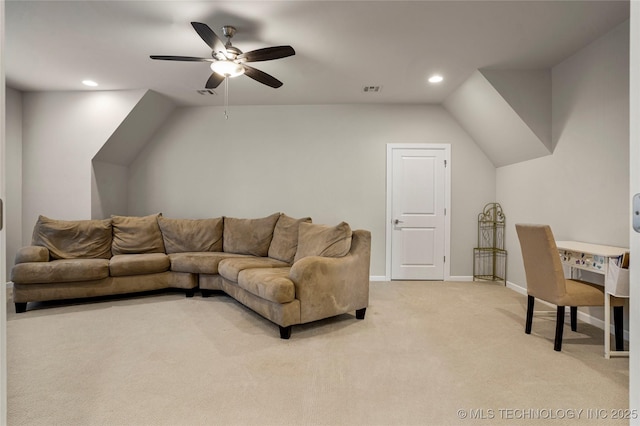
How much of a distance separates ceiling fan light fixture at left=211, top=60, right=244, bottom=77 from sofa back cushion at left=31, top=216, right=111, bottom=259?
8.76ft

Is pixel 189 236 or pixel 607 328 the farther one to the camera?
pixel 189 236

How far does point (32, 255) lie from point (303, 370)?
3330mm

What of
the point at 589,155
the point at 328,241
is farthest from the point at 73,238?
the point at 589,155

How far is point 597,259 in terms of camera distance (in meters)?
2.49

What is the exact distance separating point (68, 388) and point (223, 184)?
340 centimetres

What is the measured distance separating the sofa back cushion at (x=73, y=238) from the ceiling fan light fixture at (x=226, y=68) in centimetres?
267

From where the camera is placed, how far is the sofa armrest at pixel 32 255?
3414 mm

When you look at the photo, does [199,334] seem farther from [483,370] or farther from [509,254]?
[509,254]

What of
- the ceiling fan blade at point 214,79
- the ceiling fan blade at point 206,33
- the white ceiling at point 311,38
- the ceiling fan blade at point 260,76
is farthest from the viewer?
the ceiling fan blade at point 214,79

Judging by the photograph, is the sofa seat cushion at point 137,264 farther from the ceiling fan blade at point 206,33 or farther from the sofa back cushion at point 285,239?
the ceiling fan blade at point 206,33

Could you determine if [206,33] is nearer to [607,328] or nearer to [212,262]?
[212,262]

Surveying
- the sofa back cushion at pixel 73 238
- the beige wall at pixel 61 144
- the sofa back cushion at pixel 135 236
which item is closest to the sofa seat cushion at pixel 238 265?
the sofa back cushion at pixel 135 236

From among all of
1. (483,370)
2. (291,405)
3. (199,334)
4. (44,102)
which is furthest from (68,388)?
(44,102)

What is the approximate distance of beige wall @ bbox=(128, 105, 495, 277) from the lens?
187 inches
